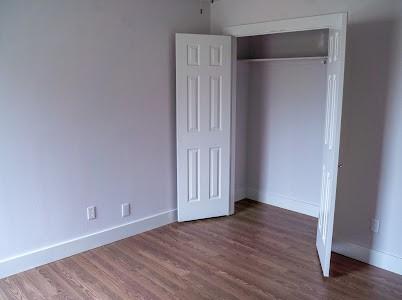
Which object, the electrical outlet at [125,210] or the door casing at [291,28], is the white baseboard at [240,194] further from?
the electrical outlet at [125,210]

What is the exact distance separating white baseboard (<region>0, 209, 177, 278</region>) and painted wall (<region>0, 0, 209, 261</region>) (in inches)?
2.1

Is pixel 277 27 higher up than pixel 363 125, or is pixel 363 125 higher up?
pixel 277 27

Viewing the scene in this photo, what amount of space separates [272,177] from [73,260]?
8.28 ft

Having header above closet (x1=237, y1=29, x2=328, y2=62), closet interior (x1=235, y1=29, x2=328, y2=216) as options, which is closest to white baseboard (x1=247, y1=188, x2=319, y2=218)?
closet interior (x1=235, y1=29, x2=328, y2=216)

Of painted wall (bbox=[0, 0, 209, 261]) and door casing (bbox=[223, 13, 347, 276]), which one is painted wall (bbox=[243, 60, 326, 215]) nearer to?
door casing (bbox=[223, 13, 347, 276])

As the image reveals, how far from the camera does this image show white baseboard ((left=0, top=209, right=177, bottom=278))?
2.94 meters

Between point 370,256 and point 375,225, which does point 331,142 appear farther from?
point 370,256

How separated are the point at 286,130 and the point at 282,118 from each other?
0.50ft

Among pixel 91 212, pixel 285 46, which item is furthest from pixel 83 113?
pixel 285 46

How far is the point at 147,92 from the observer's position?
3613 millimetres

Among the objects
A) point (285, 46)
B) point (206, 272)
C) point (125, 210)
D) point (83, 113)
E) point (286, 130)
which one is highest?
point (285, 46)

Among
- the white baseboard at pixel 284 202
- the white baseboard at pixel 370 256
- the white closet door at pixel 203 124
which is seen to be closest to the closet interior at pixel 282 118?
the white baseboard at pixel 284 202

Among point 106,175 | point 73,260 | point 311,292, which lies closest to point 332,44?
point 311,292

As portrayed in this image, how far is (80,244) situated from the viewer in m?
3.31
